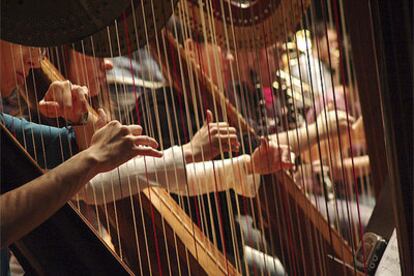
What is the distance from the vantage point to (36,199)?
4.08 feet

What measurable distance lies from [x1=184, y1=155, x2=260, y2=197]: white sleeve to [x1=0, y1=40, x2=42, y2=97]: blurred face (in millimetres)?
559

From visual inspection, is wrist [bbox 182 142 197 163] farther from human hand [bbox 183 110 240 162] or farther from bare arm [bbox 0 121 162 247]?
bare arm [bbox 0 121 162 247]

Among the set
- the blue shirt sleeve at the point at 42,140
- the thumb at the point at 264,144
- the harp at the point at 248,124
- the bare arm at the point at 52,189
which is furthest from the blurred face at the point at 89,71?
the thumb at the point at 264,144

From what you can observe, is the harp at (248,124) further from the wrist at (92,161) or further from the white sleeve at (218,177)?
the wrist at (92,161)

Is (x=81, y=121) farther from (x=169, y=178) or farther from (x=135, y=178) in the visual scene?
(x=169, y=178)

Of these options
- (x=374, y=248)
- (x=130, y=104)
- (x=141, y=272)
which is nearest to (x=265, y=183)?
(x=374, y=248)

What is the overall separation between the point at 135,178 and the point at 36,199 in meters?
0.44

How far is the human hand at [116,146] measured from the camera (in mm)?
1315

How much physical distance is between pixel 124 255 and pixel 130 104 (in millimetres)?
350

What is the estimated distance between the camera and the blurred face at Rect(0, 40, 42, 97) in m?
1.42

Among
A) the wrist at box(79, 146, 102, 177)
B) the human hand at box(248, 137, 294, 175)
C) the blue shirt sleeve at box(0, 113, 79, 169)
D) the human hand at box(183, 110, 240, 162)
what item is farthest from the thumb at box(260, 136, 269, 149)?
the wrist at box(79, 146, 102, 177)

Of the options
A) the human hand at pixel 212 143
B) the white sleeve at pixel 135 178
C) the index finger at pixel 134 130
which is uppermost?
the index finger at pixel 134 130

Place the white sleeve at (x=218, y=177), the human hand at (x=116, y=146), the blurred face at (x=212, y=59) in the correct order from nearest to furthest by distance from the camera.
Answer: the human hand at (x=116, y=146) < the white sleeve at (x=218, y=177) < the blurred face at (x=212, y=59)

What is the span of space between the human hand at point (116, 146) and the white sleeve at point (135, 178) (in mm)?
167
